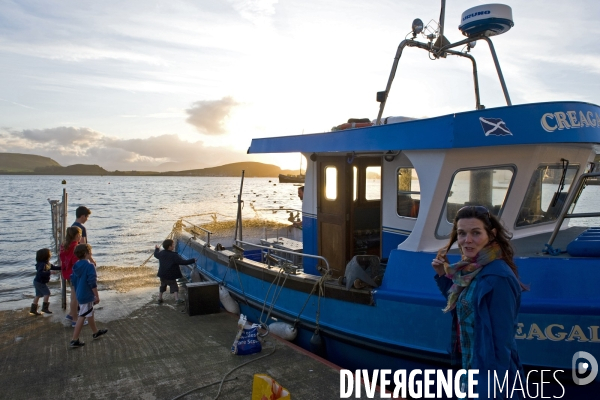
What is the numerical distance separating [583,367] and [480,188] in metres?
1.95

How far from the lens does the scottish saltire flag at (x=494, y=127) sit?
4496 mm

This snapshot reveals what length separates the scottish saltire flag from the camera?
4496 millimetres

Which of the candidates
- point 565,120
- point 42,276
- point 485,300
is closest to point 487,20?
point 565,120

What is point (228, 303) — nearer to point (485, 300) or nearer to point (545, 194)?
point (545, 194)

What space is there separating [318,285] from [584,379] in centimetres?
295

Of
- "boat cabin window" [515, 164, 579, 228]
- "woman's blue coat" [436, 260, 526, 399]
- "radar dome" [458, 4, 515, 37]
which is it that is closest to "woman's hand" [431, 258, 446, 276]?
"woman's blue coat" [436, 260, 526, 399]

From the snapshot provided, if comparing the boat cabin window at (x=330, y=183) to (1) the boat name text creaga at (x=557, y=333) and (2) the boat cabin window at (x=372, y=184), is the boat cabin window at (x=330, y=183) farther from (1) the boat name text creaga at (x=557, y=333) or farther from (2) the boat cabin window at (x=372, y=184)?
(1) the boat name text creaga at (x=557, y=333)

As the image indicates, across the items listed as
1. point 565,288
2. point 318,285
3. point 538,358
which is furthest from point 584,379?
point 318,285

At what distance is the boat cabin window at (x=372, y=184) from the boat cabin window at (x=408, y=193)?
52 centimetres

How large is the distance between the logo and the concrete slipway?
2202 millimetres

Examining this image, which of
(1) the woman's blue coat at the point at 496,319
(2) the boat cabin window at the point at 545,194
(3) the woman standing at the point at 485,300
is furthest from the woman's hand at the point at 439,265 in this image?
(2) the boat cabin window at the point at 545,194

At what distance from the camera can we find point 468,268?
2.41 meters

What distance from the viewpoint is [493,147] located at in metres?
4.84

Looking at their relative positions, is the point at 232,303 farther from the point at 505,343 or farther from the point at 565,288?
the point at 505,343
